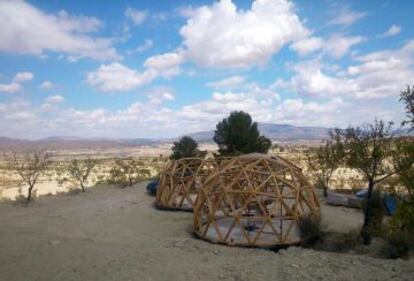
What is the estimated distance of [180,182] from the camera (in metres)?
23.5

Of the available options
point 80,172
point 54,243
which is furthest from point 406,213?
point 80,172

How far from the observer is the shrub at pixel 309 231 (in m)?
14.8

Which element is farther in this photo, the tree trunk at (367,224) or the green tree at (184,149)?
the green tree at (184,149)

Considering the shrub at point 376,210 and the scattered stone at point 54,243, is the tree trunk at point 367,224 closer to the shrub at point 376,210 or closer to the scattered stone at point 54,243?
the shrub at point 376,210

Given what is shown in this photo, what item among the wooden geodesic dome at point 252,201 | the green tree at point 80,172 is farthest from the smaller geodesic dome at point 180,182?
the green tree at point 80,172

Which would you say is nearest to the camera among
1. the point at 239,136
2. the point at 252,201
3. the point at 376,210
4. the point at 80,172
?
the point at 376,210

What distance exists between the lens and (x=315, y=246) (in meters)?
14.9

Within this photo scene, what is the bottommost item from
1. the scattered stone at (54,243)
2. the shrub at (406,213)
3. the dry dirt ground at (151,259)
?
the dry dirt ground at (151,259)

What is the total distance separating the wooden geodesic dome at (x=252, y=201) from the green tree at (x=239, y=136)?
12.0 m

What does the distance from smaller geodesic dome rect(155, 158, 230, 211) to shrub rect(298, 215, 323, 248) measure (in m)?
7.73

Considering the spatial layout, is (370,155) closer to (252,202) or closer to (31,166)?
(252,202)

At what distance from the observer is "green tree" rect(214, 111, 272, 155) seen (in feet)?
101

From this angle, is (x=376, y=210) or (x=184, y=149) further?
(x=184, y=149)

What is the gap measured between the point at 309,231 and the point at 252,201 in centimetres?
231
